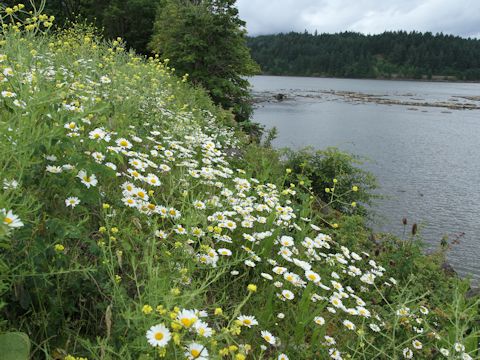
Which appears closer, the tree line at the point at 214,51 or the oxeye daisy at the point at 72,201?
the oxeye daisy at the point at 72,201

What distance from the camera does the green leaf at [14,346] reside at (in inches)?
53.0

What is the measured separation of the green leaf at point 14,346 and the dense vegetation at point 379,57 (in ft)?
328

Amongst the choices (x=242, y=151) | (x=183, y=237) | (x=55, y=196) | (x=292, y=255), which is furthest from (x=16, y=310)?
(x=242, y=151)

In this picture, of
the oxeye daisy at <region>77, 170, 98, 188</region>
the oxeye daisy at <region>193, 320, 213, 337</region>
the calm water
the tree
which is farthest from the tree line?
the oxeye daisy at <region>193, 320, 213, 337</region>

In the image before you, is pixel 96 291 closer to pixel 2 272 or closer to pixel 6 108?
pixel 2 272

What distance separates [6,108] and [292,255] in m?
A: 2.29

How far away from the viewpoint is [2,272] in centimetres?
154

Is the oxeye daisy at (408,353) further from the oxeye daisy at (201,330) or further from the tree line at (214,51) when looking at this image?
the tree line at (214,51)

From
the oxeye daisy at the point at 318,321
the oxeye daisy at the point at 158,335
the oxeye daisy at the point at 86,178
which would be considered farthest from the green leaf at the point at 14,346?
the oxeye daisy at the point at 318,321

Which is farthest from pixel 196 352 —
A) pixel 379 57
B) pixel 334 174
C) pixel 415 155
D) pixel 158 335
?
pixel 379 57

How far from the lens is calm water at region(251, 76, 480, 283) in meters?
8.62

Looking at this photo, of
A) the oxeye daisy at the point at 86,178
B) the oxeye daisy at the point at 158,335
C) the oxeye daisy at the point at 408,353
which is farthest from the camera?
the oxeye daisy at the point at 408,353

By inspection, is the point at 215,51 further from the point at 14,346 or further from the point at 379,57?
the point at 379,57

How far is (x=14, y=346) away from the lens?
1.36m
